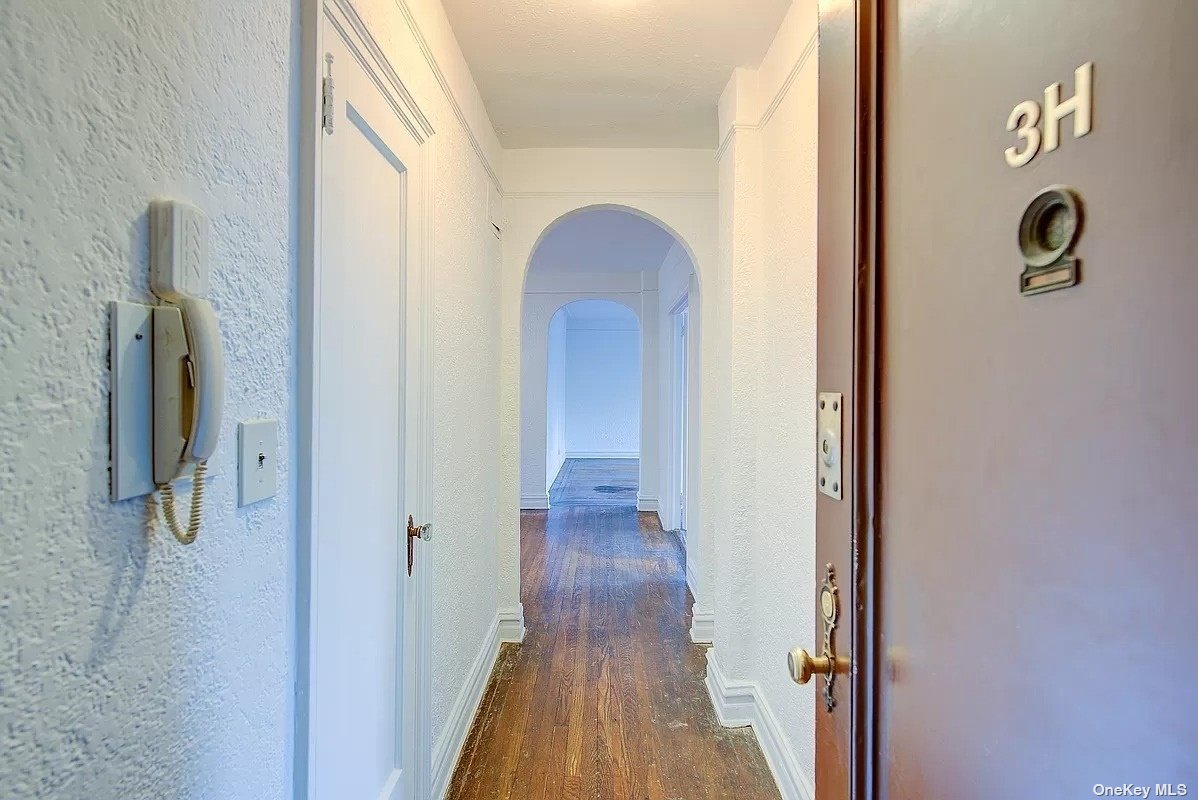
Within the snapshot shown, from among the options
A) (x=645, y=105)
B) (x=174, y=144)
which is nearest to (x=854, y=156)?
(x=174, y=144)

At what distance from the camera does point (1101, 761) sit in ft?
1.28

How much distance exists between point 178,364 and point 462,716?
6.20ft

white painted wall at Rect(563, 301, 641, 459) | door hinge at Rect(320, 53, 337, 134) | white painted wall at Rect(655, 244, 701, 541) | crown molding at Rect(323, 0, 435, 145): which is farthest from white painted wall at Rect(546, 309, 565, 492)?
door hinge at Rect(320, 53, 337, 134)

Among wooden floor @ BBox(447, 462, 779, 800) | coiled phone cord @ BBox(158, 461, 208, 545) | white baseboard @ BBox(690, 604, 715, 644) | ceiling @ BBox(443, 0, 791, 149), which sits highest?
ceiling @ BBox(443, 0, 791, 149)

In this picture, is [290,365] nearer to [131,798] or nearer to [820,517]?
[131,798]

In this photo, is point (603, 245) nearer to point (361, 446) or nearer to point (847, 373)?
point (361, 446)

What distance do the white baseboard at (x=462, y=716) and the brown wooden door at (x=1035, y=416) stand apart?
1568 millimetres

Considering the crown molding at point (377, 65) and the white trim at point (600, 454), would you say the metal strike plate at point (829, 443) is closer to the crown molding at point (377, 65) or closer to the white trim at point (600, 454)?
the crown molding at point (377, 65)

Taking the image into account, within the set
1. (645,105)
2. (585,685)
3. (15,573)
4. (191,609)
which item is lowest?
(585,685)

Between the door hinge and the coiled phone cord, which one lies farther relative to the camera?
the door hinge

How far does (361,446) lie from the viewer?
1218 millimetres

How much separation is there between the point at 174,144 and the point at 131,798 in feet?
2.23

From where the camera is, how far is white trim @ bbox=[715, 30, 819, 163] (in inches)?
62.9

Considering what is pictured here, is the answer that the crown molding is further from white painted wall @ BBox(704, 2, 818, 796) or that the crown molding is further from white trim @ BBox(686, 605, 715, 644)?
white trim @ BBox(686, 605, 715, 644)
